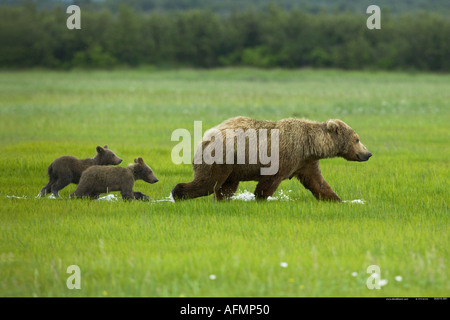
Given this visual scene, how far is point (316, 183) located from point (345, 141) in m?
0.76

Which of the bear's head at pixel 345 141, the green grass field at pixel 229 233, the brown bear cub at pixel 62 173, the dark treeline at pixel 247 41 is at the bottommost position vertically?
the green grass field at pixel 229 233

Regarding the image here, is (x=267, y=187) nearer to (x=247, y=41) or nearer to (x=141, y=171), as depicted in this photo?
(x=141, y=171)

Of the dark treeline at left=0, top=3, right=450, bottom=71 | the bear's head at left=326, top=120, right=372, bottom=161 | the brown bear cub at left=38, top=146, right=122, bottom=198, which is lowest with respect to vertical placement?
the brown bear cub at left=38, top=146, right=122, bottom=198

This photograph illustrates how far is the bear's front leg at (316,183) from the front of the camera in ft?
32.8

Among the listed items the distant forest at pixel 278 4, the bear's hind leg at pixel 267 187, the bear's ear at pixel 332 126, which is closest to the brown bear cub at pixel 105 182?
the bear's hind leg at pixel 267 187

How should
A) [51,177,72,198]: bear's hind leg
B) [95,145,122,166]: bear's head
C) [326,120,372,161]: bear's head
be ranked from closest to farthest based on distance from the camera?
[326,120,372,161]: bear's head
[51,177,72,198]: bear's hind leg
[95,145,122,166]: bear's head

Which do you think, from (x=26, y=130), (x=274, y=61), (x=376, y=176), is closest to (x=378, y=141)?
(x=376, y=176)

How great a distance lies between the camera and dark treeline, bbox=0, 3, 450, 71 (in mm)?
58844

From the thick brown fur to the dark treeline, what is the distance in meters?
44.9

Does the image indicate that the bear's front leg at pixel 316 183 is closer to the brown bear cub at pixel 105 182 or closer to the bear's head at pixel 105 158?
the brown bear cub at pixel 105 182

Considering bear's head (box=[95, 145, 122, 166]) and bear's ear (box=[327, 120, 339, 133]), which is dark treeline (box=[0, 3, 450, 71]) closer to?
bear's head (box=[95, 145, 122, 166])

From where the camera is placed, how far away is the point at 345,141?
10.1m

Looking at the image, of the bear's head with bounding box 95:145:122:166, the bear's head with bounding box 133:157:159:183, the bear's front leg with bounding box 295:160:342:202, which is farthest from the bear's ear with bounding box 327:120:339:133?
the bear's head with bounding box 95:145:122:166
